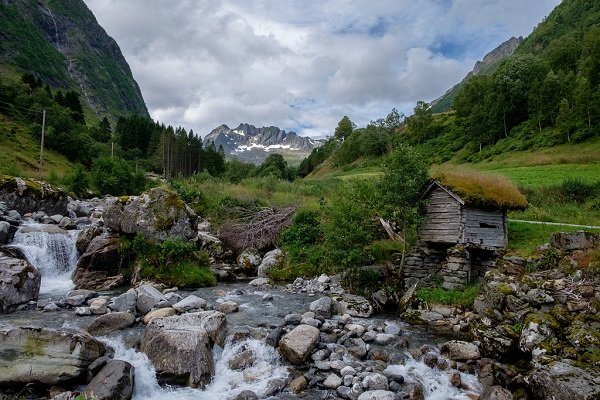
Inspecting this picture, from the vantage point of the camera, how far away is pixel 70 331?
10531 mm

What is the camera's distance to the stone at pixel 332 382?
10.7m

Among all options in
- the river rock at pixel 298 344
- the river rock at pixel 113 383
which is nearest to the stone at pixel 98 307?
the river rock at pixel 113 383

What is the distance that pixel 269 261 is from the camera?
26.3m

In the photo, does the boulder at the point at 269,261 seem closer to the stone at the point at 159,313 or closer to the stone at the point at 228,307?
the stone at the point at 228,307

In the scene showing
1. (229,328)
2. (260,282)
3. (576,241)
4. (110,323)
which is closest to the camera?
(110,323)

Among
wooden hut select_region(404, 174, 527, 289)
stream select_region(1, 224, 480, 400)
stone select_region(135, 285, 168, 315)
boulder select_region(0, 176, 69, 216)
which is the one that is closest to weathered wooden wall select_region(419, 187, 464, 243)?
wooden hut select_region(404, 174, 527, 289)

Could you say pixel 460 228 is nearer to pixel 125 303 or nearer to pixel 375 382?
pixel 375 382

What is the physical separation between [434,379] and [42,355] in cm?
1066

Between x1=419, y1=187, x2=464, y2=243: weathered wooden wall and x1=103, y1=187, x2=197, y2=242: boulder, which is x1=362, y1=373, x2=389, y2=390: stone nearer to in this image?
x1=419, y1=187, x2=464, y2=243: weathered wooden wall

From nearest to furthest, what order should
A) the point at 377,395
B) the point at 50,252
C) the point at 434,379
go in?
the point at 377,395
the point at 434,379
the point at 50,252

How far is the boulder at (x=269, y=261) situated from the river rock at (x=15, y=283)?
41.3ft

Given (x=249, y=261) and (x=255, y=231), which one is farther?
(x=255, y=231)

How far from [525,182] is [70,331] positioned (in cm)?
3764

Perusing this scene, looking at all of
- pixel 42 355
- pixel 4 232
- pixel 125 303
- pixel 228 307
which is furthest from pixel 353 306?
pixel 4 232
